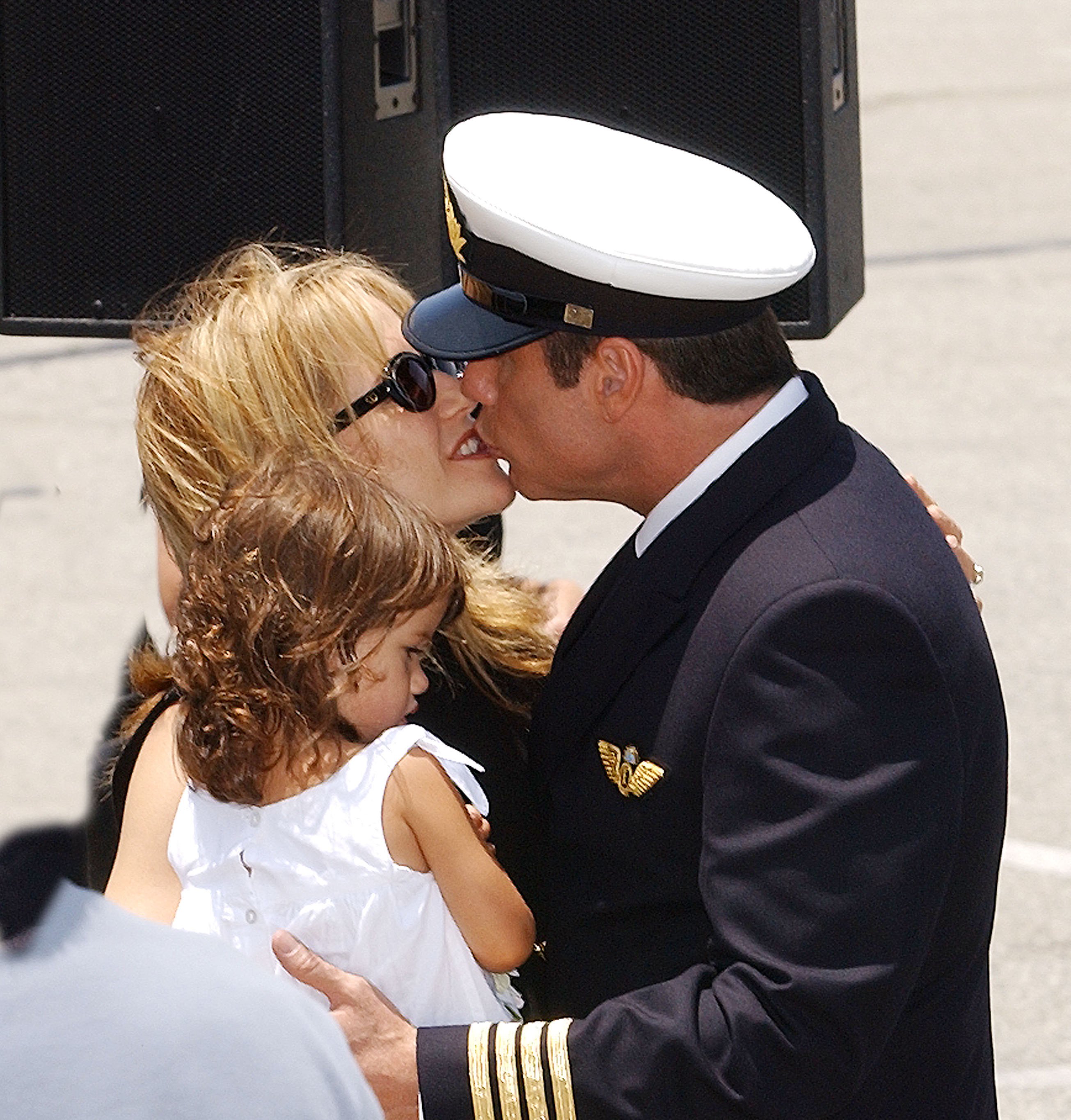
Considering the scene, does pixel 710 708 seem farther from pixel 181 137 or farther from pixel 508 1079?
pixel 181 137

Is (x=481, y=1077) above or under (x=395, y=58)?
under

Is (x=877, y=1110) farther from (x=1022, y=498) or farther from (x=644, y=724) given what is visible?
(x=1022, y=498)

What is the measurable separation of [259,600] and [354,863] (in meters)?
0.29

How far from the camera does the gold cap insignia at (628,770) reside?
6.38 ft

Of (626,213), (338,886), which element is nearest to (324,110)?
(626,213)

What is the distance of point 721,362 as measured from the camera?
6.45 feet

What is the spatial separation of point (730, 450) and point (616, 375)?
0.14m

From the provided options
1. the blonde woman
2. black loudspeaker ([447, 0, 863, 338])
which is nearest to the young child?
the blonde woman

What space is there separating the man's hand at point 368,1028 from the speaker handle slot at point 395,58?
1.35 meters

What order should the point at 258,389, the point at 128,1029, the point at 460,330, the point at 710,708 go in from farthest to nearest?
1. the point at 258,389
2. the point at 460,330
3. the point at 710,708
4. the point at 128,1029

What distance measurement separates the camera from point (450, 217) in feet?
7.13

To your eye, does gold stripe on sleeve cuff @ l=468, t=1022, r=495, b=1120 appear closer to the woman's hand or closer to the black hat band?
the black hat band

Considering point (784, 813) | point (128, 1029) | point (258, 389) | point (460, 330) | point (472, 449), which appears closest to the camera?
point (128, 1029)

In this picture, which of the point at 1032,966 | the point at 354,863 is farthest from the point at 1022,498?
the point at 354,863
